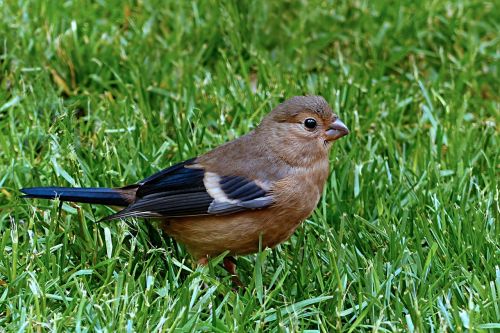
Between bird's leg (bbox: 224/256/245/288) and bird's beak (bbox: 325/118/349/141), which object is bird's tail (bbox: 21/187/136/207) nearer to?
bird's leg (bbox: 224/256/245/288)

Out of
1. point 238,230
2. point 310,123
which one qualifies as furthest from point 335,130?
point 238,230

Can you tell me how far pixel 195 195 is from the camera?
172 inches

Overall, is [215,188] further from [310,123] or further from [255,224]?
[310,123]

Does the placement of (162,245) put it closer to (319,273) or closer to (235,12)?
(319,273)

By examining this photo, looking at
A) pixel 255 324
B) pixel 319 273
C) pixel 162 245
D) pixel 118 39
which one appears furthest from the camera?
pixel 118 39

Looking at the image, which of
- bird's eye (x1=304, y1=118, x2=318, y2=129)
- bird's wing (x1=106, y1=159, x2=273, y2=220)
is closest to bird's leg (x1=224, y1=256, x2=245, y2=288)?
bird's wing (x1=106, y1=159, x2=273, y2=220)

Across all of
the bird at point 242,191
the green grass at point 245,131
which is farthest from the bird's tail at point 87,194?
the green grass at point 245,131

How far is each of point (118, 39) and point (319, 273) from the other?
265cm

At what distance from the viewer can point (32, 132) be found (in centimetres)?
522

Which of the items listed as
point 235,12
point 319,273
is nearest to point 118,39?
point 235,12

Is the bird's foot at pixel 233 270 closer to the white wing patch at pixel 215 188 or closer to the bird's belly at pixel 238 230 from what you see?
the bird's belly at pixel 238 230

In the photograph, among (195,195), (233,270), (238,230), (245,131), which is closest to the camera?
(238,230)

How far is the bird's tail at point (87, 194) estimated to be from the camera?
14.1 ft

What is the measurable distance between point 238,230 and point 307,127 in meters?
0.66
